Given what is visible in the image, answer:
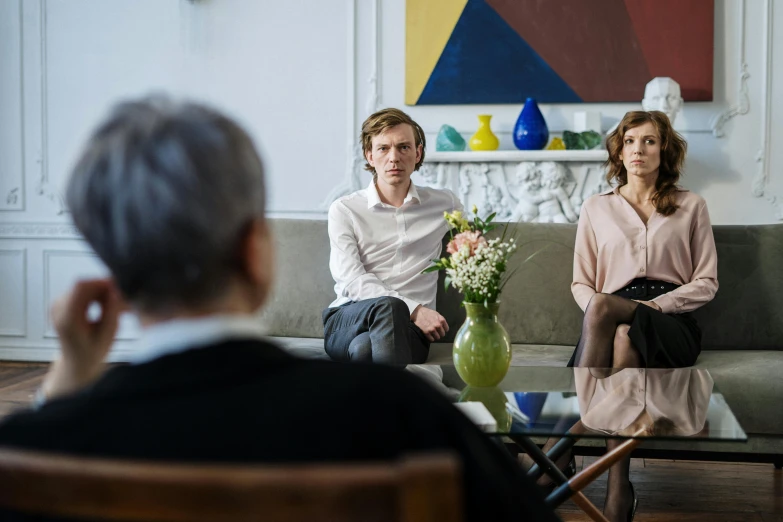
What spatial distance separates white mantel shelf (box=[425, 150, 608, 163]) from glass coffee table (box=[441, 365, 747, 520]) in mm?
2243

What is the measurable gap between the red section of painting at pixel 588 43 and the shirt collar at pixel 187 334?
162 inches

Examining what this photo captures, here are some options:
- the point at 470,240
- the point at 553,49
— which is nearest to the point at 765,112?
the point at 553,49

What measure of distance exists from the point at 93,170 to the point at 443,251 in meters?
2.54

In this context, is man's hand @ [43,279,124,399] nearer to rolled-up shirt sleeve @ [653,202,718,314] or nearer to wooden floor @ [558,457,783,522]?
wooden floor @ [558,457,783,522]

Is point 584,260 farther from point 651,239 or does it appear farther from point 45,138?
point 45,138

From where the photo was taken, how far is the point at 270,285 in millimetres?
793

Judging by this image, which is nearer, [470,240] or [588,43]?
[470,240]

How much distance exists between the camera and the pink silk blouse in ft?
9.73

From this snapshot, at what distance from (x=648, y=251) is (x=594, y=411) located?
1215mm

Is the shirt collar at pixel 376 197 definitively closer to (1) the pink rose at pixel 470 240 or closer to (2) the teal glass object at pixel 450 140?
(1) the pink rose at pixel 470 240

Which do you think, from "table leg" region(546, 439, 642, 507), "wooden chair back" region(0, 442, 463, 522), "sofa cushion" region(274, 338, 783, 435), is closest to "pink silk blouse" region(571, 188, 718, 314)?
"sofa cushion" region(274, 338, 783, 435)

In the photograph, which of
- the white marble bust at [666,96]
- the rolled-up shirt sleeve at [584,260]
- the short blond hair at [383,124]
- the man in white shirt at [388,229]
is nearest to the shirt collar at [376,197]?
the man in white shirt at [388,229]

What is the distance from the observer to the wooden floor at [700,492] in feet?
8.04

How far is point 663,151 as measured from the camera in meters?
3.07
